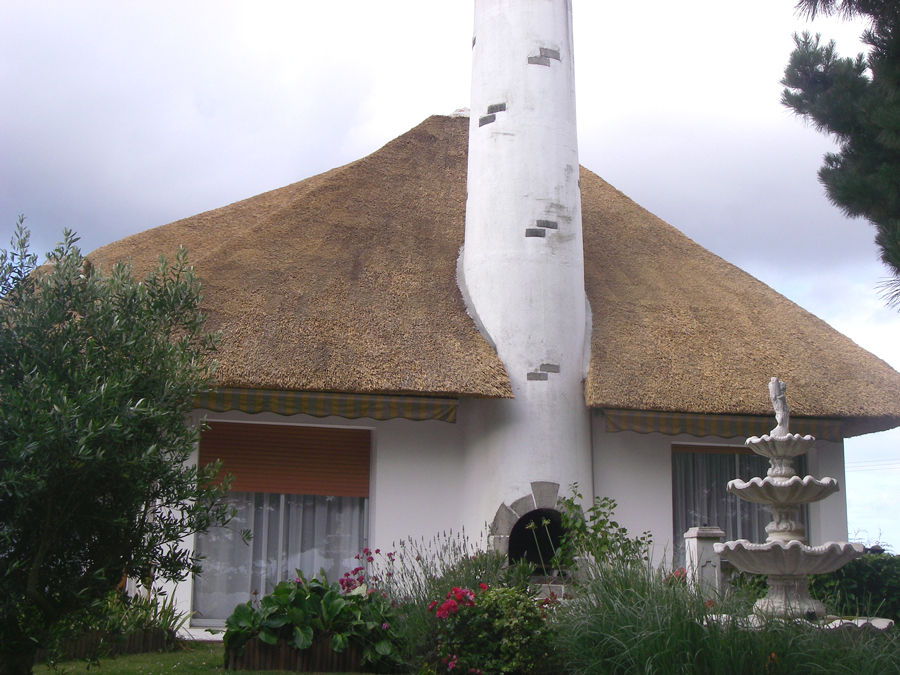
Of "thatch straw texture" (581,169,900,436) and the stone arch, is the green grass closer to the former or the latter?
the stone arch

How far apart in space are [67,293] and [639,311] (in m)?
7.57

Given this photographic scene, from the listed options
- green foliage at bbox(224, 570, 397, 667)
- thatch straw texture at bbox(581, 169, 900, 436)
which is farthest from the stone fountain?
thatch straw texture at bbox(581, 169, 900, 436)

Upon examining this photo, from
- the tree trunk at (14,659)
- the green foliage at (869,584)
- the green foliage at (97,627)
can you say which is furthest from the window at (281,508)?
the green foliage at (869,584)

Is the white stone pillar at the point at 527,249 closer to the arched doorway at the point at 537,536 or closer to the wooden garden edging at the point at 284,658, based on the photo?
the arched doorway at the point at 537,536

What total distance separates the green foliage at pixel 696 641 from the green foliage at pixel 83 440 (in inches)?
105

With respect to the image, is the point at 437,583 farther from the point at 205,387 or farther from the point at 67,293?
the point at 67,293

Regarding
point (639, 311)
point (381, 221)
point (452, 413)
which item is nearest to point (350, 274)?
point (381, 221)

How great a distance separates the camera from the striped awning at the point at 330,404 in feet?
31.4

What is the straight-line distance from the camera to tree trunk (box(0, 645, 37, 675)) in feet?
19.4

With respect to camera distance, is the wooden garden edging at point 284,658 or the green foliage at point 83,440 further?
the wooden garden edging at point 284,658

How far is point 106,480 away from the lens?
572 cm

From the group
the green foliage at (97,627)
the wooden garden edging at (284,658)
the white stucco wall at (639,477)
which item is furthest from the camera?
the white stucco wall at (639,477)

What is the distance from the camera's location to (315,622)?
7.55 meters

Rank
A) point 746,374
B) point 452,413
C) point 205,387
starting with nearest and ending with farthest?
point 205,387
point 452,413
point 746,374
